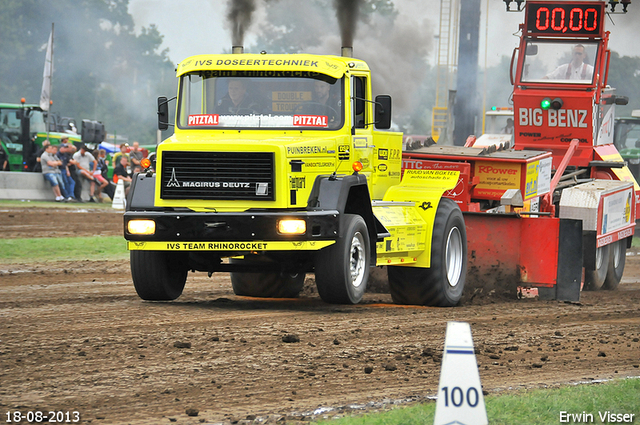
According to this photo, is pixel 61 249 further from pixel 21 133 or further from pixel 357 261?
pixel 21 133

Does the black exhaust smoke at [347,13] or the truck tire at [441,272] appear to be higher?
the black exhaust smoke at [347,13]

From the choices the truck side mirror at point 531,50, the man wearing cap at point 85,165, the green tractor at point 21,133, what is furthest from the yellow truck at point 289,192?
the green tractor at point 21,133

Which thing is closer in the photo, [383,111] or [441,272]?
[383,111]

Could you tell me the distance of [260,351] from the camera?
6.91m

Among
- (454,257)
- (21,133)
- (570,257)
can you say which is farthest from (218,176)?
(21,133)

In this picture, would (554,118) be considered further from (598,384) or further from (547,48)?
(598,384)

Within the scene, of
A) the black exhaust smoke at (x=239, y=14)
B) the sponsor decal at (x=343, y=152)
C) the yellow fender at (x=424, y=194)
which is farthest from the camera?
the black exhaust smoke at (x=239, y=14)

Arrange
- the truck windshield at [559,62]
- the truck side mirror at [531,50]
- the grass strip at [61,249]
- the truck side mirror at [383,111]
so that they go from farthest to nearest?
the truck side mirror at [531,50], the truck windshield at [559,62], the grass strip at [61,249], the truck side mirror at [383,111]

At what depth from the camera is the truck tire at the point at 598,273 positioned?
13.5 m

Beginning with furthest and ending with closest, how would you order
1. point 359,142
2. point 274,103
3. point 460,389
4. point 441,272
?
point 441,272 < point 359,142 < point 274,103 < point 460,389

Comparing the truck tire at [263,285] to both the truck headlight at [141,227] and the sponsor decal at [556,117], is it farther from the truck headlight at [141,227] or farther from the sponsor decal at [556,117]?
the sponsor decal at [556,117]

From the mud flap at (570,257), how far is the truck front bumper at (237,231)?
12.1ft

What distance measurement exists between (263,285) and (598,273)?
5314 millimetres

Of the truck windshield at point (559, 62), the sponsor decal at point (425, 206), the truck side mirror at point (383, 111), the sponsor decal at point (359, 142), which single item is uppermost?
the truck windshield at point (559, 62)
